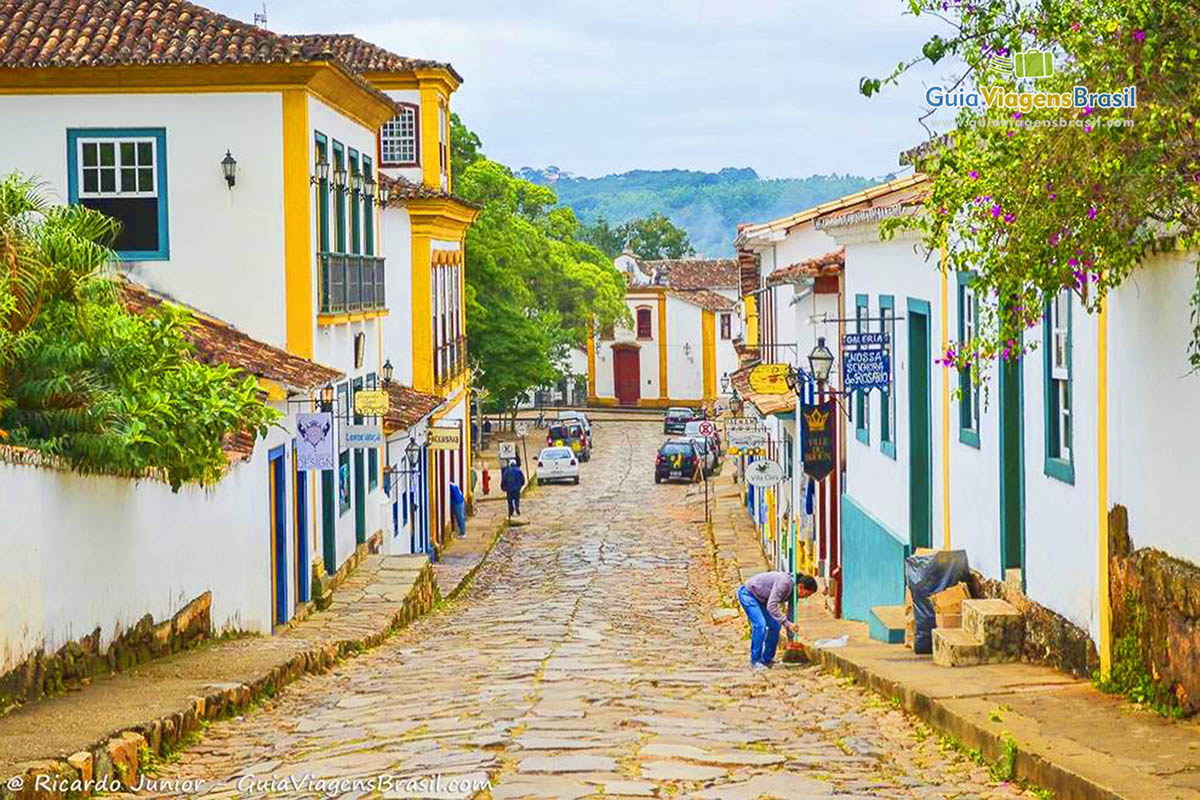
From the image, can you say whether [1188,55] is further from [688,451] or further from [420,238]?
[688,451]

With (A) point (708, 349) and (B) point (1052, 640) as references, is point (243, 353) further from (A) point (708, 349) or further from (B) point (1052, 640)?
(A) point (708, 349)

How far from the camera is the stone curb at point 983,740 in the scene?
27.2ft

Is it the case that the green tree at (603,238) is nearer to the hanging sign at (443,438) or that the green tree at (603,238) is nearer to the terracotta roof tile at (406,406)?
the hanging sign at (443,438)

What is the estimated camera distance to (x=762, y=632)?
649 inches

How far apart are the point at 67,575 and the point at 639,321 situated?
75.1 m

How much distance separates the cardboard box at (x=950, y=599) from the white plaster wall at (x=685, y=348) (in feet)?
230

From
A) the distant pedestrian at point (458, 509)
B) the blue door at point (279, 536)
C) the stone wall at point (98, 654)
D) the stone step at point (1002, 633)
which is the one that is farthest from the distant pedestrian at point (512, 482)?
the stone step at point (1002, 633)

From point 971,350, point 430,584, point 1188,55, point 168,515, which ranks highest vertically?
point 1188,55

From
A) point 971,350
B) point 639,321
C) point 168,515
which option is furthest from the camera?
point 639,321

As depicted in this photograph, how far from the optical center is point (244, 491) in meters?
17.8

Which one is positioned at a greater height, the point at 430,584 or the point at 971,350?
the point at 971,350

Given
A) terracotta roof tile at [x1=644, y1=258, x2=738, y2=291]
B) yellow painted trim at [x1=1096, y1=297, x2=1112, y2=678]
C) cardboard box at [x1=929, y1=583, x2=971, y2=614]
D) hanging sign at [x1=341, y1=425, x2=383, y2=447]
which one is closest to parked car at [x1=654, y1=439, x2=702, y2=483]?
hanging sign at [x1=341, y1=425, x2=383, y2=447]

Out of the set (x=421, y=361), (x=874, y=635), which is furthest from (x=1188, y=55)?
(x=421, y=361)

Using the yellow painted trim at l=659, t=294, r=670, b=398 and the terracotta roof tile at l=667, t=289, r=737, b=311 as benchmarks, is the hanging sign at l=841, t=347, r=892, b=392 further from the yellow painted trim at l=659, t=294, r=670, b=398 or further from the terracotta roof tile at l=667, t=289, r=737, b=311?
the yellow painted trim at l=659, t=294, r=670, b=398
